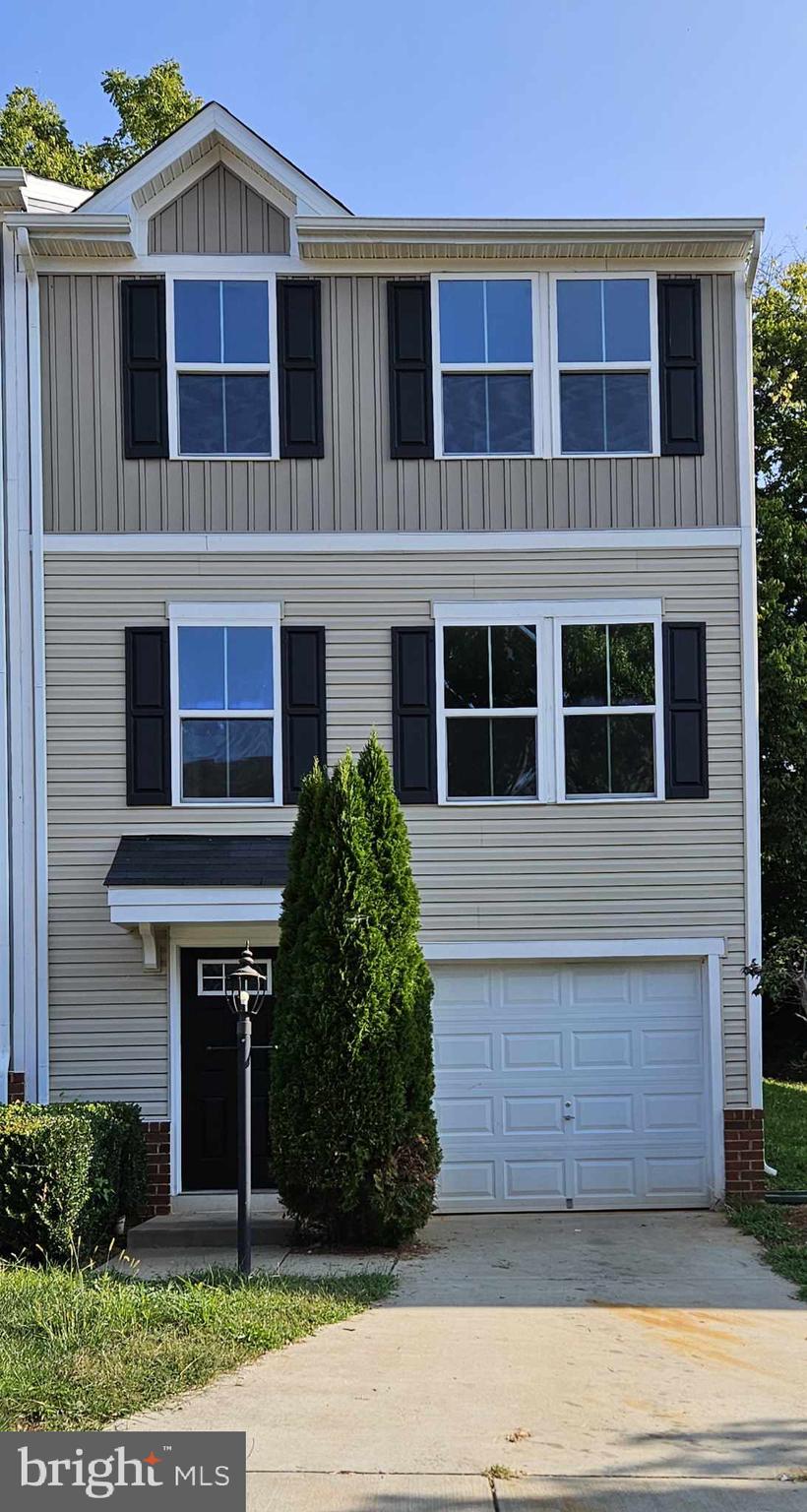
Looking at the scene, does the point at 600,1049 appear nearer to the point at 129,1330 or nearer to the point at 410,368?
the point at 410,368

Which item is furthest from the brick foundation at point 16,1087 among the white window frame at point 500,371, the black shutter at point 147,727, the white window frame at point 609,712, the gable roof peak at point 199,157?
the gable roof peak at point 199,157

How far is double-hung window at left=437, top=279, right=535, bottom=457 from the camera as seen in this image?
39.6 feet

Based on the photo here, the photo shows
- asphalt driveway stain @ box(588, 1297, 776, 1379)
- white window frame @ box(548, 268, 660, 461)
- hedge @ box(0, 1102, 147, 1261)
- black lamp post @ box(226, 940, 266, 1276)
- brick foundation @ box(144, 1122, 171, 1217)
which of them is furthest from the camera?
white window frame @ box(548, 268, 660, 461)

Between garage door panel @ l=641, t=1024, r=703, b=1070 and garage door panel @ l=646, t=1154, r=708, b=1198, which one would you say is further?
garage door panel @ l=641, t=1024, r=703, b=1070

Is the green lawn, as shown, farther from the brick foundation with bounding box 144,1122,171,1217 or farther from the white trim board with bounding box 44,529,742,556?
the white trim board with bounding box 44,529,742,556

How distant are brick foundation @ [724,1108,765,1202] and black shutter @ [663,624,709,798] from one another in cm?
254

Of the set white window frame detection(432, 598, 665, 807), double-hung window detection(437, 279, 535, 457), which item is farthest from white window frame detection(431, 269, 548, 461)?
white window frame detection(432, 598, 665, 807)

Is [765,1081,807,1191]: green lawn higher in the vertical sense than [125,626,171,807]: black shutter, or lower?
lower

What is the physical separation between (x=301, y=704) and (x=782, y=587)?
7515mm

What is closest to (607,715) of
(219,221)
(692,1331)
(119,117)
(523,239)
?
(523,239)

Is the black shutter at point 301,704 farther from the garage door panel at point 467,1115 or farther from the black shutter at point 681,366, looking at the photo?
the black shutter at point 681,366

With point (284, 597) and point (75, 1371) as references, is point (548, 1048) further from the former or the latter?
point (75, 1371)

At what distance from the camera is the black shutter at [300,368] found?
11961 mm

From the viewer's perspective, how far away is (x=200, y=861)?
11375 millimetres
